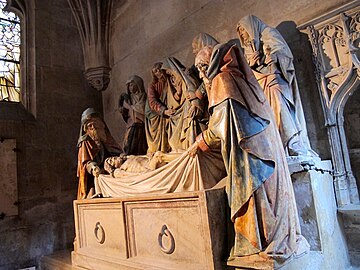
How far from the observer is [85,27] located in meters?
6.63

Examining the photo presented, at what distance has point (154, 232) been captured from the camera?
275 centimetres

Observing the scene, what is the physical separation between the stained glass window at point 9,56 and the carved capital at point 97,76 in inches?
53.6

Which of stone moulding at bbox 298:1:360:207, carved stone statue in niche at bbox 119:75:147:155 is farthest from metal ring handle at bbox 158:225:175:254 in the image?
carved stone statue in niche at bbox 119:75:147:155


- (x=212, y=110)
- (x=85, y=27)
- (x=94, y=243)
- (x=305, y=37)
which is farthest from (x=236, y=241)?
(x=85, y=27)

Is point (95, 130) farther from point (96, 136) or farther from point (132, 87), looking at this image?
point (132, 87)

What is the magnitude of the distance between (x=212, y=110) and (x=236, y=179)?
0.57 metres

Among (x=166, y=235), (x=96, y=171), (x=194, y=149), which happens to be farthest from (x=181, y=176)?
(x=96, y=171)

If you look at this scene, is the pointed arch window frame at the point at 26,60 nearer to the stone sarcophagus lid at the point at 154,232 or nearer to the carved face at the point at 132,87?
the carved face at the point at 132,87

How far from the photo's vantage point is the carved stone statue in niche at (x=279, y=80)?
108 inches

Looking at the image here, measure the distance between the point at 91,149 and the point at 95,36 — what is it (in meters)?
3.65

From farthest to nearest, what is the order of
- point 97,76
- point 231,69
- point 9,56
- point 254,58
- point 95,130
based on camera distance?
point 97,76 < point 9,56 < point 95,130 < point 254,58 < point 231,69

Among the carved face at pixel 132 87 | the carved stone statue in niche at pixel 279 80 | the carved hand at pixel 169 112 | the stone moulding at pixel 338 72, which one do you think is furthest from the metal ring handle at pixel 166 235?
the carved face at pixel 132 87

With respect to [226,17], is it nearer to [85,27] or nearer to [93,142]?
[93,142]

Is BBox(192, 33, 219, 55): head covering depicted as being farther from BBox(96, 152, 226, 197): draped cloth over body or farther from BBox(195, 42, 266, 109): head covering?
BBox(96, 152, 226, 197): draped cloth over body
